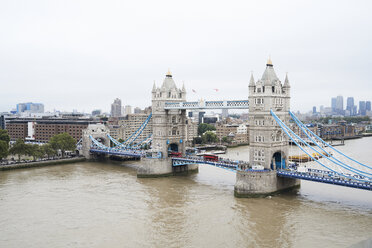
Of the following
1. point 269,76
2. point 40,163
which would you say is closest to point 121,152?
point 40,163

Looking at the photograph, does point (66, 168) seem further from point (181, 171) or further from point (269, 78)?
point (269, 78)

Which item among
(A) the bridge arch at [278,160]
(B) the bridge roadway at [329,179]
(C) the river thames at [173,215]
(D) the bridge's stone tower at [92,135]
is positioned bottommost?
(C) the river thames at [173,215]

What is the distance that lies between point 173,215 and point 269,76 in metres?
→ 20.3

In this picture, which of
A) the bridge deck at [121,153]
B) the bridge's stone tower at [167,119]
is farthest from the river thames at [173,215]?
the bridge deck at [121,153]

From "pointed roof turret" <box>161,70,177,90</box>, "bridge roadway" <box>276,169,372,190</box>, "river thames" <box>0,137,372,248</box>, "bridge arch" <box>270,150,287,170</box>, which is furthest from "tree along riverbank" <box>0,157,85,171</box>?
"bridge roadway" <box>276,169,372,190</box>

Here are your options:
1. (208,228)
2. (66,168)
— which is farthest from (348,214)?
(66,168)

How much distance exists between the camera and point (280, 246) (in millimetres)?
26844

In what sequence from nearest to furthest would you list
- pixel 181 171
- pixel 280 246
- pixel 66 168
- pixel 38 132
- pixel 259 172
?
pixel 280 246 < pixel 259 172 < pixel 181 171 < pixel 66 168 < pixel 38 132

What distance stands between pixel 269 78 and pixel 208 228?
803 inches

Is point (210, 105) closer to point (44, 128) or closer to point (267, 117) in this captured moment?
point (267, 117)

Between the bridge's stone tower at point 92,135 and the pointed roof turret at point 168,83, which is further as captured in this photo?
the bridge's stone tower at point 92,135

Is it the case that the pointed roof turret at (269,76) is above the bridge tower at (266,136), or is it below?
above

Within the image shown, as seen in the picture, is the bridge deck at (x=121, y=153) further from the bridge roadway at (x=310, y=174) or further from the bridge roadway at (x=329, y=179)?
the bridge roadway at (x=329, y=179)

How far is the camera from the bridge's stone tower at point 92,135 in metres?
72.6
